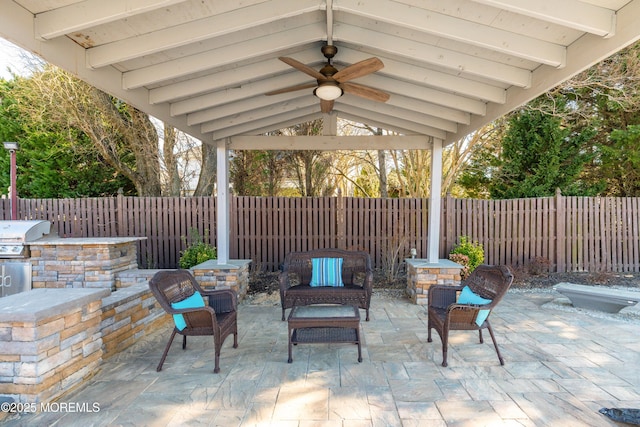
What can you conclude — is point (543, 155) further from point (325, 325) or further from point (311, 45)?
point (325, 325)

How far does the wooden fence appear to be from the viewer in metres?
6.59

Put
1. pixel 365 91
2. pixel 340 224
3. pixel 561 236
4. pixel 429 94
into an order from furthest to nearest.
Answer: pixel 340 224, pixel 561 236, pixel 429 94, pixel 365 91

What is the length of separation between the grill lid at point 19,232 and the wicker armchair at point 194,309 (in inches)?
120

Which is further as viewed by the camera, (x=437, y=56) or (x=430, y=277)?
(x=430, y=277)

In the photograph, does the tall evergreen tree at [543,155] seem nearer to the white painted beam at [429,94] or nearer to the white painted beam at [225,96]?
the white painted beam at [429,94]

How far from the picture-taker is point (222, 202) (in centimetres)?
506

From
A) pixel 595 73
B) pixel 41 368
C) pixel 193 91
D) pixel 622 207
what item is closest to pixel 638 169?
pixel 622 207

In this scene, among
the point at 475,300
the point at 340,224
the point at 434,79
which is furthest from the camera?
the point at 340,224

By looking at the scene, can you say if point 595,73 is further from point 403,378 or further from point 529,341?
point 403,378

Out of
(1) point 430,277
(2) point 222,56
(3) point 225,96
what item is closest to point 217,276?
(3) point 225,96

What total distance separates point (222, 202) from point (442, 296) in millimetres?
3265

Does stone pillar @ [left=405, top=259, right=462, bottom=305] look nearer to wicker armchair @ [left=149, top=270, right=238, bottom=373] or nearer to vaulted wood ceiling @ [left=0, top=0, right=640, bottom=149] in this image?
vaulted wood ceiling @ [left=0, top=0, right=640, bottom=149]

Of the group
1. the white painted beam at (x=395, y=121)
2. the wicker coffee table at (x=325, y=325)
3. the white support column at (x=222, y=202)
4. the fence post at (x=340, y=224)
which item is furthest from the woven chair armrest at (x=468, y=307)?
the fence post at (x=340, y=224)

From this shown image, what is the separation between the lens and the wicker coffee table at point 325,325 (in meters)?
2.85
